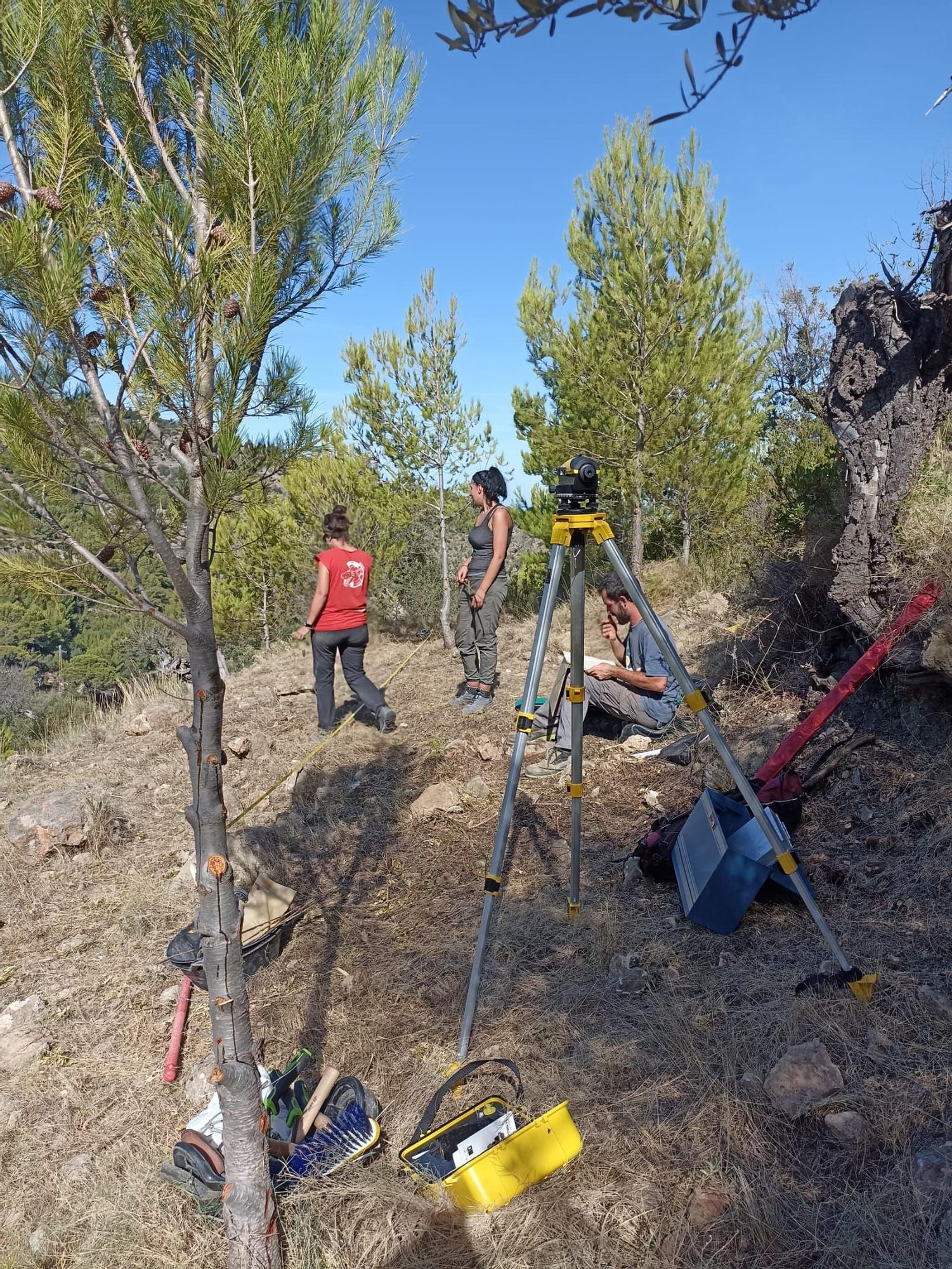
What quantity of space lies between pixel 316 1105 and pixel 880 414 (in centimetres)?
449

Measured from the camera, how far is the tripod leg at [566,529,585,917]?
2.88 meters

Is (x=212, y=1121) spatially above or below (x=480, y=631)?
below

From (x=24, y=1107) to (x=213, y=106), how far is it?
3.18 metres

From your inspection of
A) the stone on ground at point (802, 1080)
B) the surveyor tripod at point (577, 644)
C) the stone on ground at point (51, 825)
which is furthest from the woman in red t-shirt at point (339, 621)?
the stone on ground at point (802, 1080)

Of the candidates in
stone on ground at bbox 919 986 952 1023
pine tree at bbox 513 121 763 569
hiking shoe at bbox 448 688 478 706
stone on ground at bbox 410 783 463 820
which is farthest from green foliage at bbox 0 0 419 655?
pine tree at bbox 513 121 763 569

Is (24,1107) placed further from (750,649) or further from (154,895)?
(750,649)

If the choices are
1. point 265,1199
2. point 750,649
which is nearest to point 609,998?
point 265,1199

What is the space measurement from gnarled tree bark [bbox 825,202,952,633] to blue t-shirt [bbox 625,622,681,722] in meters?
1.13

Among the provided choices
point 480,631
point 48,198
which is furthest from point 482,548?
point 48,198

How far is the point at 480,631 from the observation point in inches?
249

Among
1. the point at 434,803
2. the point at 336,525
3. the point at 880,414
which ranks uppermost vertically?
the point at 880,414

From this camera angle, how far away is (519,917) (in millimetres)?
3520

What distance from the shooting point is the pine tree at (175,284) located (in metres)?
1.78

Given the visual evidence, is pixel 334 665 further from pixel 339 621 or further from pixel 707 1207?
pixel 707 1207
